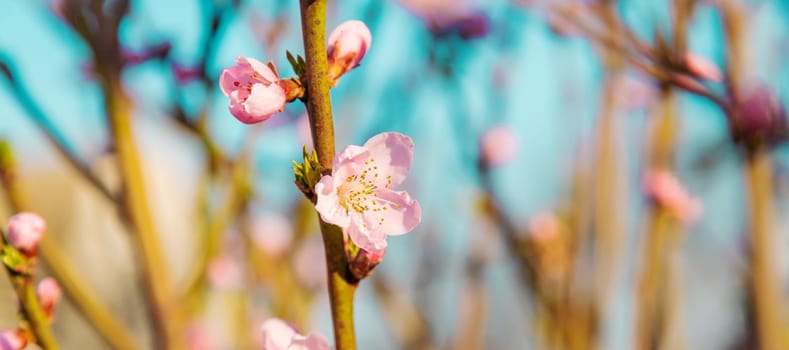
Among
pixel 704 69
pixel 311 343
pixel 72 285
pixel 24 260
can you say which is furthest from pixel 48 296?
pixel 704 69

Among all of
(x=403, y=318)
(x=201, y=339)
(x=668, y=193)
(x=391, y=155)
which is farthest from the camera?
(x=201, y=339)

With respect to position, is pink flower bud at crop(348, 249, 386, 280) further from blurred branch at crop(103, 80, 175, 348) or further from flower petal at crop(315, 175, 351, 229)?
blurred branch at crop(103, 80, 175, 348)

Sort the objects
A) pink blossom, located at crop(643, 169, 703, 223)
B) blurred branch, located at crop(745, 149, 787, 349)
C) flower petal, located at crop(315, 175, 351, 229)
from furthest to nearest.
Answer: pink blossom, located at crop(643, 169, 703, 223), blurred branch, located at crop(745, 149, 787, 349), flower petal, located at crop(315, 175, 351, 229)

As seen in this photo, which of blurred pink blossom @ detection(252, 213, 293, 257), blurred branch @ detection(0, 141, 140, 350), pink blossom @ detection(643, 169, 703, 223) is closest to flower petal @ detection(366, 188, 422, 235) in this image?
blurred branch @ detection(0, 141, 140, 350)

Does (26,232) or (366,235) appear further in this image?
(26,232)

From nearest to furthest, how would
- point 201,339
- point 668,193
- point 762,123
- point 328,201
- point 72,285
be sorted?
point 328,201 < point 72,285 < point 762,123 < point 668,193 < point 201,339

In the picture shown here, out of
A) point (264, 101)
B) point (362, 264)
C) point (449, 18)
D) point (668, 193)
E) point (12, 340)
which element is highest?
point (449, 18)

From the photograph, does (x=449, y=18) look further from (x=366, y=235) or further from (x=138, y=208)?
(x=366, y=235)
